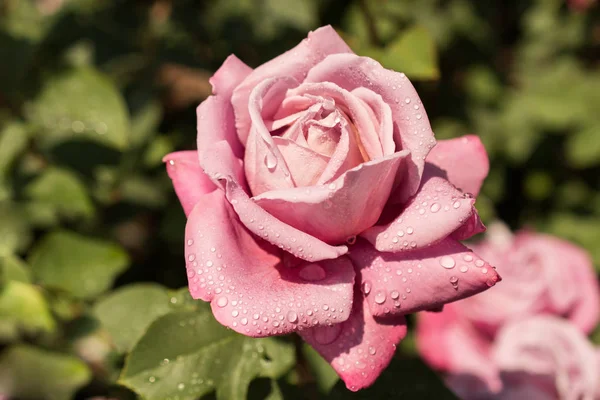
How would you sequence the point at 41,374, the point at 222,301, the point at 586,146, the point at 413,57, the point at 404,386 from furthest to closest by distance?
the point at 586,146 < the point at 41,374 < the point at 413,57 < the point at 404,386 < the point at 222,301

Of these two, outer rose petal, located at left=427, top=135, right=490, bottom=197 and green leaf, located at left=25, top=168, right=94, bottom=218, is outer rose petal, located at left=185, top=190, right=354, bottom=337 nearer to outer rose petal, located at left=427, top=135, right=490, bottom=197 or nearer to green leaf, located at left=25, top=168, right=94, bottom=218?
outer rose petal, located at left=427, top=135, right=490, bottom=197

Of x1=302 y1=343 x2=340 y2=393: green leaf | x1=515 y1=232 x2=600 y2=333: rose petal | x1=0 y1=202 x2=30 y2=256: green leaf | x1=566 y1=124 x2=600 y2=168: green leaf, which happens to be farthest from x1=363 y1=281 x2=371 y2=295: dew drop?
x1=566 y1=124 x2=600 y2=168: green leaf

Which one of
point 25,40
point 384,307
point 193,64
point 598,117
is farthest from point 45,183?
point 598,117

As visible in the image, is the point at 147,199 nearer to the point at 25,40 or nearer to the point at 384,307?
the point at 25,40

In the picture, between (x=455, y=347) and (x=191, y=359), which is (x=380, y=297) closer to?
(x=191, y=359)

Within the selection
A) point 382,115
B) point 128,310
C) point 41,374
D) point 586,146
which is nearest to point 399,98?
point 382,115

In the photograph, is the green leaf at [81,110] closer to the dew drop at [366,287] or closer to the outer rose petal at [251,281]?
the outer rose petal at [251,281]
